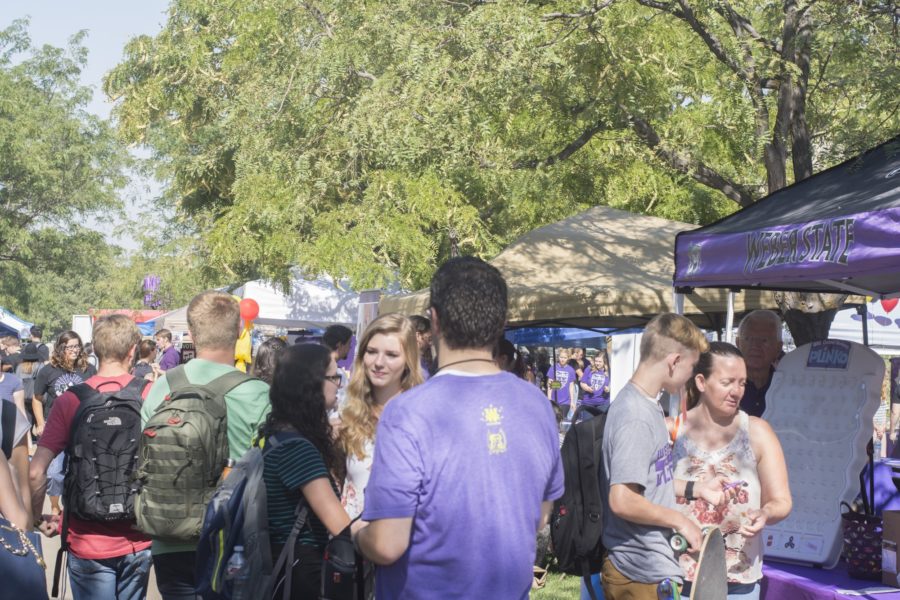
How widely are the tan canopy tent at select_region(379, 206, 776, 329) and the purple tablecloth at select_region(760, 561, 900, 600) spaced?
5.30 m

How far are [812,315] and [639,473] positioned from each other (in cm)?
615

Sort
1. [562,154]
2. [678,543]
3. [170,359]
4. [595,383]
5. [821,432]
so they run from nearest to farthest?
[678,543] → [821,432] → [562,154] → [595,383] → [170,359]

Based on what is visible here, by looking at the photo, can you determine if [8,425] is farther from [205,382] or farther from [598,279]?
[598,279]

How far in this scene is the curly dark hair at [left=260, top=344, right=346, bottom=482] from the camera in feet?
11.6

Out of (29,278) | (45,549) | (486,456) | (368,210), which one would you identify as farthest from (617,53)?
(29,278)

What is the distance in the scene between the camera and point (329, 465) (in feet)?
12.0

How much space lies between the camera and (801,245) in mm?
5500

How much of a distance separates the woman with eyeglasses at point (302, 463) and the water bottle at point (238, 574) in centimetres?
10

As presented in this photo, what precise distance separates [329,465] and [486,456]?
110 cm

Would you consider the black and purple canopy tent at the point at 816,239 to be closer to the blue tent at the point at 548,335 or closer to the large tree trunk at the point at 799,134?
the large tree trunk at the point at 799,134

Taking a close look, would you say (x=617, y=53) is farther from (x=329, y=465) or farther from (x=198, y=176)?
(x=198, y=176)

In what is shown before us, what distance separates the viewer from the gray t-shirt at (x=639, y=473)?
3660mm

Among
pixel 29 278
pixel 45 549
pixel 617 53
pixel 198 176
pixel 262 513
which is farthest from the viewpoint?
pixel 29 278

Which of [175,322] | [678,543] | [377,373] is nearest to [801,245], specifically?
[678,543]
